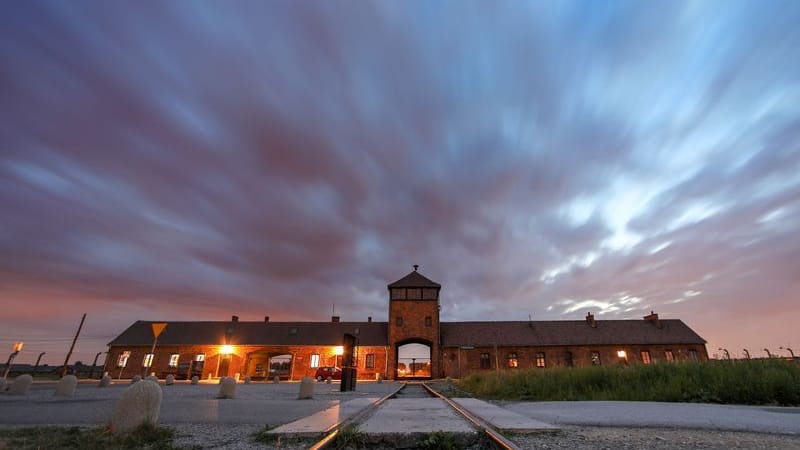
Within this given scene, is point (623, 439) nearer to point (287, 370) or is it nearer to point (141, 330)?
point (287, 370)

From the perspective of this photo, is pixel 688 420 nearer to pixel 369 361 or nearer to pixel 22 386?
pixel 22 386

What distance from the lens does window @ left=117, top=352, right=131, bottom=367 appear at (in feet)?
128

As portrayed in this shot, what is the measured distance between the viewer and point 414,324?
38.3 meters

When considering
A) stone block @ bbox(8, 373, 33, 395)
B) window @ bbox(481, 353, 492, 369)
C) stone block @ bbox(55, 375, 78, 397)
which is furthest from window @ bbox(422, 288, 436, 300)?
stone block @ bbox(8, 373, 33, 395)

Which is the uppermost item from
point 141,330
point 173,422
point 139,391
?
point 141,330

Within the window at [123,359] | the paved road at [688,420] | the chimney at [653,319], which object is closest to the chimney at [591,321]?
the chimney at [653,319]

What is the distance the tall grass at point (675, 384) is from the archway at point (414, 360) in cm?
2669

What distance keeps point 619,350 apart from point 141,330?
50769mm

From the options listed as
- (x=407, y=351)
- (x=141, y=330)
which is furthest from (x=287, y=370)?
(x=141, y=330)

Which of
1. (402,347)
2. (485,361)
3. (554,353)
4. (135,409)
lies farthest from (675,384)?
(402,347)

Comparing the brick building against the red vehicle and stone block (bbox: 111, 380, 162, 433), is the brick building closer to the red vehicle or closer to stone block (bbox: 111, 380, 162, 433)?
the red vehicle

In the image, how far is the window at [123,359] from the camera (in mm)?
38906

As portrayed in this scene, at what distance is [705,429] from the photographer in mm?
4945

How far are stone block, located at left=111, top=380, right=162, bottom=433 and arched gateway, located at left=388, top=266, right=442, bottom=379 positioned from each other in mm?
33958
